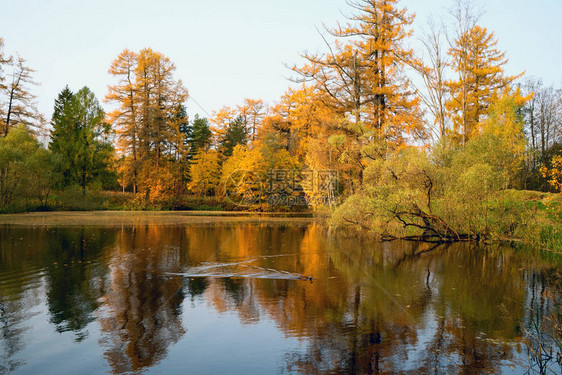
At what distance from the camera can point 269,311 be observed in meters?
8.03

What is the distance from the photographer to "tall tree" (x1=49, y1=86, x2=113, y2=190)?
43.2 meters

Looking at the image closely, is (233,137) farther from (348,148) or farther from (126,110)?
(348,148)

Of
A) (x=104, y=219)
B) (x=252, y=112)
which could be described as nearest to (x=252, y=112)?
(x=252, y=112)

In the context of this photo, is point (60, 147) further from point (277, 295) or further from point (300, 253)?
point (277, 295)

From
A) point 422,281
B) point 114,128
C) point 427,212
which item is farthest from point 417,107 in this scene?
point 114,128

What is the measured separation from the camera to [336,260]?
14.2 metres

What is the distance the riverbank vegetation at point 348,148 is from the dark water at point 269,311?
3619 millimetres

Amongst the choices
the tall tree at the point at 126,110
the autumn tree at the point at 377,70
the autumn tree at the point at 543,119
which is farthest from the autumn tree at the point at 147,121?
the autumn tree at the point at 543,119

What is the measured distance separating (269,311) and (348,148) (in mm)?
17214

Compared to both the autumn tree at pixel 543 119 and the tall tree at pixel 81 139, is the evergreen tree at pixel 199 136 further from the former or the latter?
the autumn tree at pixel 543 119

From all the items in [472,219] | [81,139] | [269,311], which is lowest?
[269,311]

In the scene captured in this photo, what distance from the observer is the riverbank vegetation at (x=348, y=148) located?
1817 centimetres

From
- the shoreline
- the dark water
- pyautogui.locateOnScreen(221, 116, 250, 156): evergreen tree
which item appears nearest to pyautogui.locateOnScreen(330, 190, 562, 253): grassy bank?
the dark water

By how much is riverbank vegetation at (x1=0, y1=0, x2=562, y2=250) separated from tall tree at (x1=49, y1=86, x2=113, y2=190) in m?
0.14
